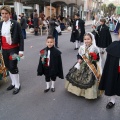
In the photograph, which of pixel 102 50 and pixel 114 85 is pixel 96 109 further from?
pixel 102 50

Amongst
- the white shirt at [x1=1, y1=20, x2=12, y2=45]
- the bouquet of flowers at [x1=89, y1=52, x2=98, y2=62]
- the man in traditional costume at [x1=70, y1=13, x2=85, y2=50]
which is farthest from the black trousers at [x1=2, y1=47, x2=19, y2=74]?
the man in traditional costume at [x1=70, y1=13, x2=85, y2=50]

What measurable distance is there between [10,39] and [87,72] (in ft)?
5.65

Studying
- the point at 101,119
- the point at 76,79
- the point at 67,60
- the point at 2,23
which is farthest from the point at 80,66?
the point at 67,60

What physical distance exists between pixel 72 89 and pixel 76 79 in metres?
0.24

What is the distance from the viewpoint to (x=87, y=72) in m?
3.95

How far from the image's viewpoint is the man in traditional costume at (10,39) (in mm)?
3853

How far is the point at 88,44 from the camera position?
3.98 meters

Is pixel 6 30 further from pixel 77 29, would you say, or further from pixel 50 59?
pixel 77 29

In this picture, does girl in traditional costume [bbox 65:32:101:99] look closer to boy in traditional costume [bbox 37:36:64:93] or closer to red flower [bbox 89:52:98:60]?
red flower [bbox 89:52:98:60]

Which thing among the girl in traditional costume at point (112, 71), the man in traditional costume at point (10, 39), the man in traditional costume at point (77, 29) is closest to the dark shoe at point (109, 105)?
the girl in traditional costume at point (112, 71)

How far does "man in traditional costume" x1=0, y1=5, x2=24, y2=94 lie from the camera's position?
385 cm

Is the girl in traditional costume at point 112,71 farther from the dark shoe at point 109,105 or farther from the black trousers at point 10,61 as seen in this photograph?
the black trousers at point 10,61

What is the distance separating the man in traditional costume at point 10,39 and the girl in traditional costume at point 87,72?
4.09ft

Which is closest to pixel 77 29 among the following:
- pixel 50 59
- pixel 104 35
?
pixel 104 35
